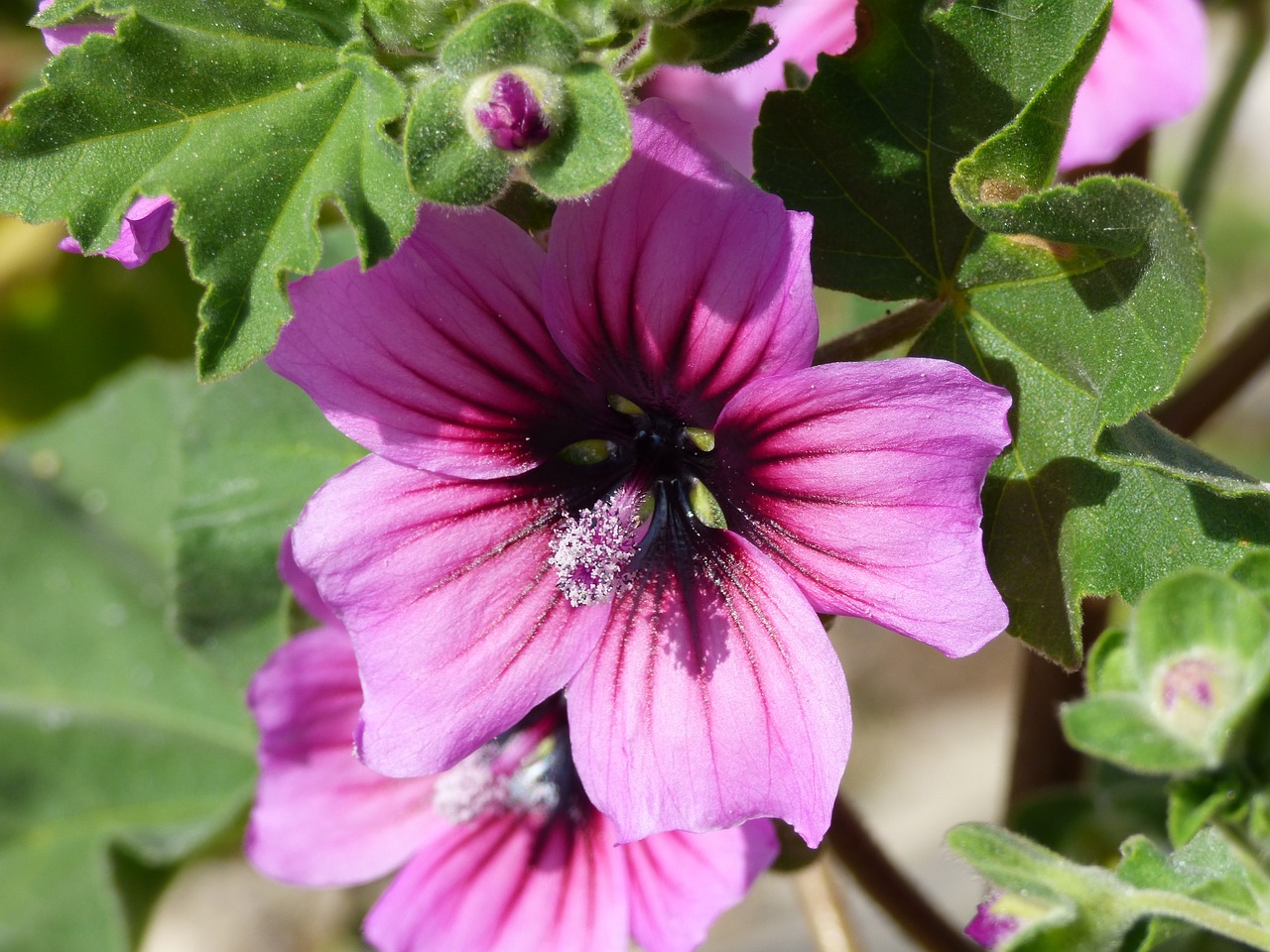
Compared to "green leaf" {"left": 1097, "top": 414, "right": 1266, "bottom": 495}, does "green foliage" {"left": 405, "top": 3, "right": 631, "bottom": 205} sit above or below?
above

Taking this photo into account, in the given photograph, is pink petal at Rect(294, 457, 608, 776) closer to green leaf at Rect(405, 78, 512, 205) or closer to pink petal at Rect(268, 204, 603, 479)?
pink petal at Rect(268, 204, 603, 479)

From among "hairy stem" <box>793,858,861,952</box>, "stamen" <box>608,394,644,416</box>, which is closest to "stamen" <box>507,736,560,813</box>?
"stamen" <box>608,394,644,416</box>

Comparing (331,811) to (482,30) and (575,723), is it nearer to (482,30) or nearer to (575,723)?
(575,723)

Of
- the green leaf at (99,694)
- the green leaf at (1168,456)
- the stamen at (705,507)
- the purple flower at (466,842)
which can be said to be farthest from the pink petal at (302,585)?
the green leaf at (99,694)

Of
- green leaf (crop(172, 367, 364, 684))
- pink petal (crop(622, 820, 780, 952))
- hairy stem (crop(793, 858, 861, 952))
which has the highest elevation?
pink petal (crop(622, 820, 780, 952))

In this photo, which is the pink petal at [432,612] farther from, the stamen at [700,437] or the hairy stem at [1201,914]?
the hairy stem at [1201,914]

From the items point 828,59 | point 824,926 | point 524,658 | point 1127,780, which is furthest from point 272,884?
point 828,59

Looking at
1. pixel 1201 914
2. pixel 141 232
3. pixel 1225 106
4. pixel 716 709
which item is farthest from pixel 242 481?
pixel 1225 106
